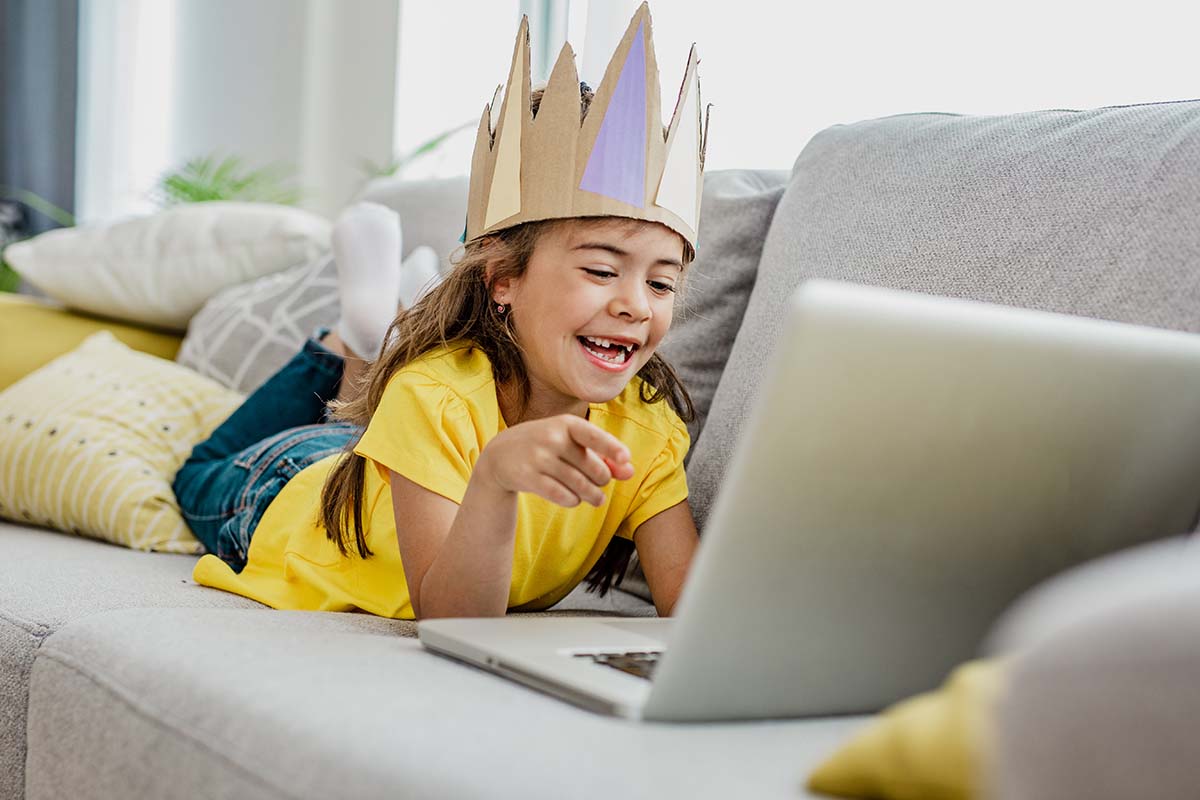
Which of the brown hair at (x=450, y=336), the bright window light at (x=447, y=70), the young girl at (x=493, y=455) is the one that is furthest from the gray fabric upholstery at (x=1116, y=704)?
the bright window light at (x=447, y=70)

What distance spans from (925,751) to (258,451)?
120 centimetres

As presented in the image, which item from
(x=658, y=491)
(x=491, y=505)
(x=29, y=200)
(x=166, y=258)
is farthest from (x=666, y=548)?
(x=29, y=200)

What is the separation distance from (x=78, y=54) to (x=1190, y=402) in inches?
172

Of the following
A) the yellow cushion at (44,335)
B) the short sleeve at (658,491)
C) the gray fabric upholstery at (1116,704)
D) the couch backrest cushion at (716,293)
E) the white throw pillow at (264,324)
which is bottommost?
the yellow cushion at (44,335)

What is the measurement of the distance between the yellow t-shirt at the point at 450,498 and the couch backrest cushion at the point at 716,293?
0.16m

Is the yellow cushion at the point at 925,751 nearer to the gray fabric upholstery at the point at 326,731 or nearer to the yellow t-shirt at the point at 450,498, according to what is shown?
the gray fabric upholstery at the point at 326,731

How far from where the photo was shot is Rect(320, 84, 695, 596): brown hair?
1.20 meters

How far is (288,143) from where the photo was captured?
3.69 m

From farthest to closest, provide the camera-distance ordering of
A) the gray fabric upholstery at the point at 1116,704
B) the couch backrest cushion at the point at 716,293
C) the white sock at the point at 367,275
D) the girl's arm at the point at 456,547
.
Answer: the white sock at the point at 367,275
the couch backrest cushion at the point at 716,293
the girl's arm at the point at 456,547
the gray fabric upholstery at the point at 1116,704

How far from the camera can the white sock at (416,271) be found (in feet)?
6.17

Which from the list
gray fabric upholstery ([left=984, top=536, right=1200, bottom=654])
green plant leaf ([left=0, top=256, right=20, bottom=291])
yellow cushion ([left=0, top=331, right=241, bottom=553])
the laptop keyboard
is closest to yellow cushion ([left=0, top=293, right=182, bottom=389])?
yellow cushion ([left=0, top=331, right=241, bottom=553])

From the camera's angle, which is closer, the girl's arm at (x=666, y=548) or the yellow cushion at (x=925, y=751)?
the yellow cushion at (x=925, y=751)

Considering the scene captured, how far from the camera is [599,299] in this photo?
1.13 m

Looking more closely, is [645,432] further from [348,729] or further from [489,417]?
[348,729]
